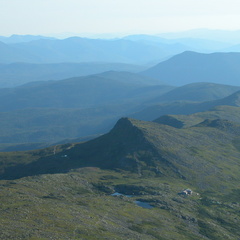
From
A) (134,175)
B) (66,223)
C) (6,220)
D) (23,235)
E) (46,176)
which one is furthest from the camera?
(134,175)

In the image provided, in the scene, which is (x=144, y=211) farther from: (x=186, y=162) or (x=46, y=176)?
(x=186, y=162)

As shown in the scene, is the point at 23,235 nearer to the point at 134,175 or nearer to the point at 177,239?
the point at 177,239

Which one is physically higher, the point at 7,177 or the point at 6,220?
the point at 6,220

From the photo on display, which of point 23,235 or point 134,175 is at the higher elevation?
point 23,235

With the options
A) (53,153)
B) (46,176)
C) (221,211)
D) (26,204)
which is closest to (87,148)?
(53,153)

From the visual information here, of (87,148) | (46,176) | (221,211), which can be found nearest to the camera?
(221,211)

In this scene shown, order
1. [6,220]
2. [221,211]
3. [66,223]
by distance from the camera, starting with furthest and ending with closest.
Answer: [221,211], [66,223], [6,220]

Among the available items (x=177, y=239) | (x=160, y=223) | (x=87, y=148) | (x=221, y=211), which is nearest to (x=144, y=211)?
(x=160, y=223)

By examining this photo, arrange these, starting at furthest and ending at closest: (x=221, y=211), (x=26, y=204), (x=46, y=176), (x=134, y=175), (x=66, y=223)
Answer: (x=134, y=175)
(x=46, y=176)
(x=221, y=211)
(x=26, y=204)
(x=66, y=223)

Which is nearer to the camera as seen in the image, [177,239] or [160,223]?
[177,239]
